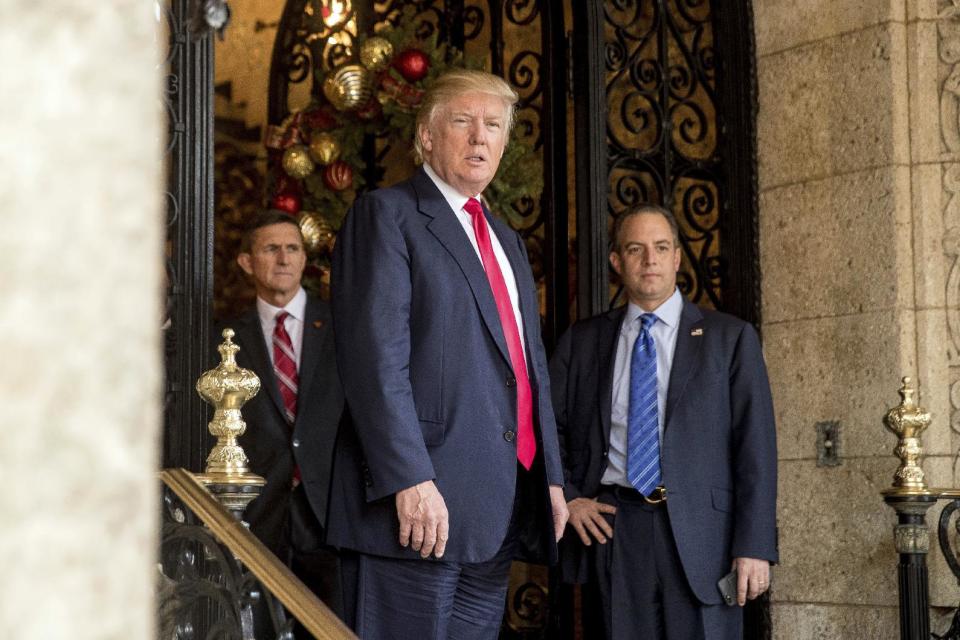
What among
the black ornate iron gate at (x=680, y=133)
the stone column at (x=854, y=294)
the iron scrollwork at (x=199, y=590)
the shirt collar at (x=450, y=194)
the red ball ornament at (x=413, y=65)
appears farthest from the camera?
the red ball ornament at (x=413, y=65)

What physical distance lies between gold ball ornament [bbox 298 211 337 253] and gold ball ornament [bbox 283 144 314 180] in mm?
206

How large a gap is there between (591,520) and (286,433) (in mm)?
1137

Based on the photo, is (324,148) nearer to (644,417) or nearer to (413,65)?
(413,65)

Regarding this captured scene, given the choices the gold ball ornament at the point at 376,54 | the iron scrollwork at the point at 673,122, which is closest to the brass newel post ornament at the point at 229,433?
the iron scrollwork at the point at 673,122

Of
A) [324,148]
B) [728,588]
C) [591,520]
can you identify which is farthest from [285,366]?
[324,148]

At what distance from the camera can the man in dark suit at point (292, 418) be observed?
17.3 feet

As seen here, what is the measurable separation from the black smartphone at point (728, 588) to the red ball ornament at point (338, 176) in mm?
3098

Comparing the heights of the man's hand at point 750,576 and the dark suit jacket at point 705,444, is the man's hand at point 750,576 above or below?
below

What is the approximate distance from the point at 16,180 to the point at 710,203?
5733 mm

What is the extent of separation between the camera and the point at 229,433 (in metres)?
3.79

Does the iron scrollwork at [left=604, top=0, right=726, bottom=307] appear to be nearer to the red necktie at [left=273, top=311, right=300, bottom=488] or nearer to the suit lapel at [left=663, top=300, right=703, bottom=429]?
the suit lapel at [left=663, top=300, right=703, bottom=429]

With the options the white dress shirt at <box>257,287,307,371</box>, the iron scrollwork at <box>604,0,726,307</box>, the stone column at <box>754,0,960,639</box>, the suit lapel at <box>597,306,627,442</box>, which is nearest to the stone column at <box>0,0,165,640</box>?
the suit lapel at <box>597,306,627,442</box>

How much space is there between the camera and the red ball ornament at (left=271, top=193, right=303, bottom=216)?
7168 mm

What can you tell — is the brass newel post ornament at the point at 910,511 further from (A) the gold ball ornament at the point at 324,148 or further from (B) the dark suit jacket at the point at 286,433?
(A) the gold ball ornament at the point at 324,148
